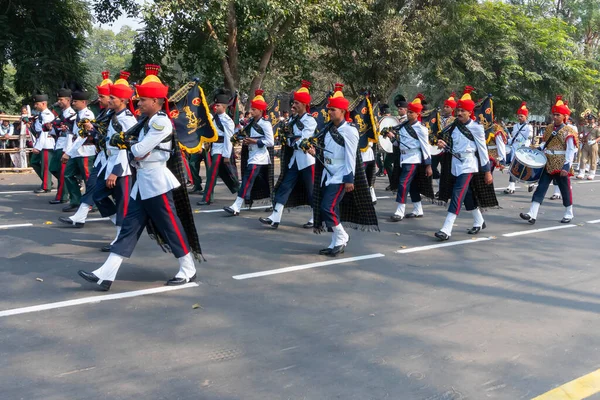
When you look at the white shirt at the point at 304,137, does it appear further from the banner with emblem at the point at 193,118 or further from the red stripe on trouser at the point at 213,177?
the red stripe on trouser at the point at 213,177

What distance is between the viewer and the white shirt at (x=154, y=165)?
587 cm

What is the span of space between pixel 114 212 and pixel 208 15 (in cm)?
1133

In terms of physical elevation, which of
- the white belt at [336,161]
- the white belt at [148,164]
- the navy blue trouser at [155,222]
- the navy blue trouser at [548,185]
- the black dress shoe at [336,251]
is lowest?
the black dress shoe at [336,251]

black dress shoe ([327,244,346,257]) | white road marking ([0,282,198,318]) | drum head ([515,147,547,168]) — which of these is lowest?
white road marking ([0,282,198,318])

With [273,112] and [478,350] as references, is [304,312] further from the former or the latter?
[273,112]

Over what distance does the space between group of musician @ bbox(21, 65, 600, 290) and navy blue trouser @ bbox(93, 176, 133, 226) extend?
0.01 m

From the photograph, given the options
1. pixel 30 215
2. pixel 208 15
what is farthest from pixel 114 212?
pixel 208 15

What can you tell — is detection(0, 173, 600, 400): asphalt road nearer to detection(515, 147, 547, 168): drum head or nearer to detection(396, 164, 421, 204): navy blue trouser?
detection(396, 164, 421, 204): navy blue trouser

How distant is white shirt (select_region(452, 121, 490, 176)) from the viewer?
9031 mm

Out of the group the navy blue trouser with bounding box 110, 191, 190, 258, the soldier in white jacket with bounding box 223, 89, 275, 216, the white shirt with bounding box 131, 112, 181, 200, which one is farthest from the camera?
the soldier in white jacket with bounding box 223, 89, 275, 216

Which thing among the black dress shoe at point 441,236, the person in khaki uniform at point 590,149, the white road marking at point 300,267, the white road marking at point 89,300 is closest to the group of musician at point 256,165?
the black dress shoe at point 441,236

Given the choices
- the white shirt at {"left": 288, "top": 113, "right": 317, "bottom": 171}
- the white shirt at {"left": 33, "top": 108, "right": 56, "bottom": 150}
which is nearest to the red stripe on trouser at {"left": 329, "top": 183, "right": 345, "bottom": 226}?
the white shirt at {"left": 288, "top": 113, "right": 317, "bottom": 171}

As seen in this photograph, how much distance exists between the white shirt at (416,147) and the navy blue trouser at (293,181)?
201 cm

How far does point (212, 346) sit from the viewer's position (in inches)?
186
